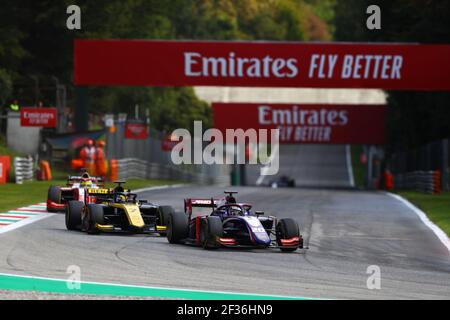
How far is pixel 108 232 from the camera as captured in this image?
62.5 feet

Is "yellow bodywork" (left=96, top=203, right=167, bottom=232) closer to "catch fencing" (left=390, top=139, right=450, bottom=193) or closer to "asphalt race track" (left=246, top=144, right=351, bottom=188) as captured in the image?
"catch fencing" (left=390, top=139, right=450, bottom=193)

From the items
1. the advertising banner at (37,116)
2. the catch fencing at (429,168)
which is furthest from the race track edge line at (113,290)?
the advertising banner at (37,116)

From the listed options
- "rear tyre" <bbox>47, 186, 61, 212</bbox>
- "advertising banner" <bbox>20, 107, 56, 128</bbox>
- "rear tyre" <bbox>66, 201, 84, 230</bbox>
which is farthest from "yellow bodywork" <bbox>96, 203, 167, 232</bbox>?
"advertising banner" <bbox>20, 107, 56, 128</bbox>

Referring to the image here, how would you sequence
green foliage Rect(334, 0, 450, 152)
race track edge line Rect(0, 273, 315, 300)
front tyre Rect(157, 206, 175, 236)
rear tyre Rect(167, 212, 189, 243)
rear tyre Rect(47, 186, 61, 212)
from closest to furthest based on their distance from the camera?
race track edge line Rect(0, 273, 315, 300) → rear tyre Rect(167, 212, 189, 243) → front tyre Rect(157, 206, 175, 236) → rear tyre Rect(47, 186, 61, 212) → green foliage Rect(334, 0, 450, 152)

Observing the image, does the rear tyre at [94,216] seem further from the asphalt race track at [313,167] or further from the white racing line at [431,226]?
the asphalt race track at [313,167]

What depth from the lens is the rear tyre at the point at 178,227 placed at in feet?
56.9

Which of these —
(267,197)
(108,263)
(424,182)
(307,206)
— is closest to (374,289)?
(108,263)

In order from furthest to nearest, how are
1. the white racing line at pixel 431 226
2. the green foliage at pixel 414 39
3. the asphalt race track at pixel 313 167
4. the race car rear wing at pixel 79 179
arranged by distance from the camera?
1. the asphalt race track at pixel 313 167
2. the green foliage at pixel 414 39
3. the race car rear wing at pixel 79 179
4. the white racing line at pixel 431 226

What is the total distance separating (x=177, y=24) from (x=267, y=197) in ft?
340

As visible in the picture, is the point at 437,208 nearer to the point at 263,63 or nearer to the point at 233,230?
the point at 233,230

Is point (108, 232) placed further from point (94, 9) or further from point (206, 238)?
point (94, 9)

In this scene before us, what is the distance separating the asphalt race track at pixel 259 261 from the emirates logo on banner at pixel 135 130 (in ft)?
92.5

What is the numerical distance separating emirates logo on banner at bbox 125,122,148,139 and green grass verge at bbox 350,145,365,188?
114 feet

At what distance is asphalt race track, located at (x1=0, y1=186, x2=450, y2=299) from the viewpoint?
41.6 ft
